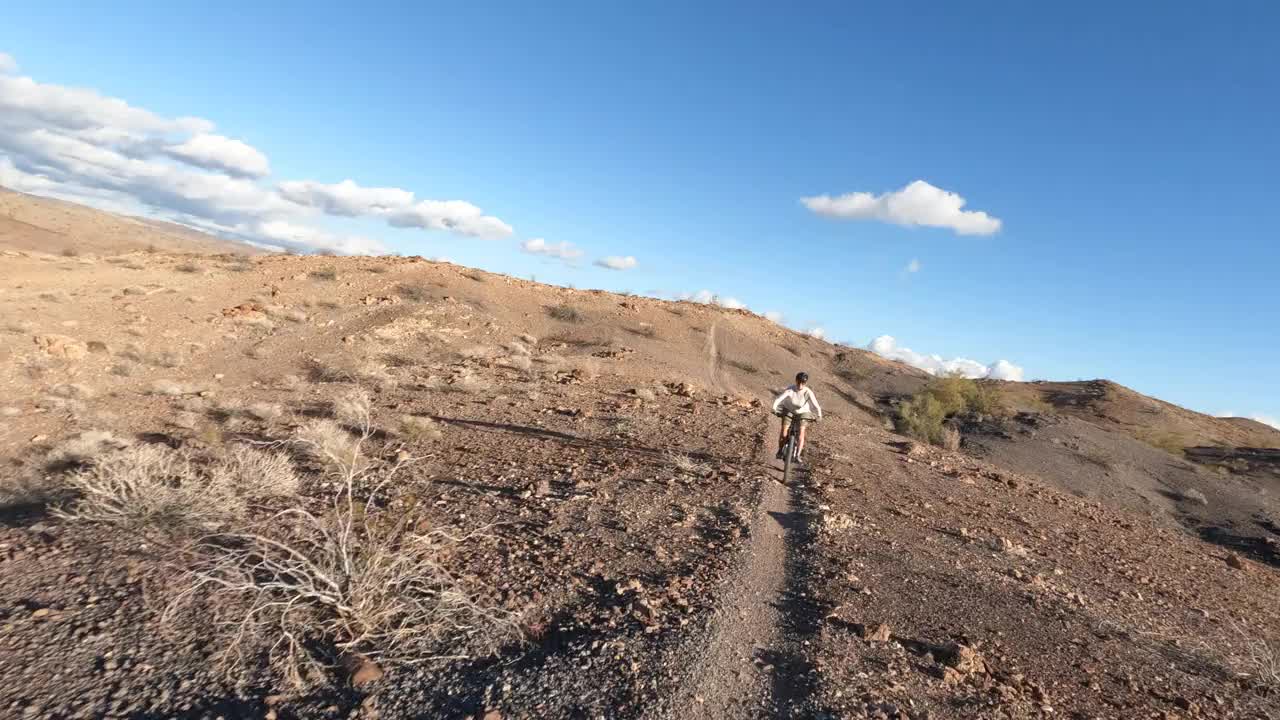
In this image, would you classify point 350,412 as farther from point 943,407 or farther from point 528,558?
point 943,407

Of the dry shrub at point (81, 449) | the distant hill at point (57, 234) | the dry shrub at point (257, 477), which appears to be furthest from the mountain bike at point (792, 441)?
the distant hill at point (57, 234)

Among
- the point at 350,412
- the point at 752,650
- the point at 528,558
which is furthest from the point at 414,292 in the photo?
the point at 752,650

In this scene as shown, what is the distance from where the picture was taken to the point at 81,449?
9.45 metres

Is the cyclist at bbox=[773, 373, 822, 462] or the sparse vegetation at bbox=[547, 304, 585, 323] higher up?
the sparse vegetation at bbox=[547, 304, 585, 323]

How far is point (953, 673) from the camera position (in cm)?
496

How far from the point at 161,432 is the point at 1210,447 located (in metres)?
43.2

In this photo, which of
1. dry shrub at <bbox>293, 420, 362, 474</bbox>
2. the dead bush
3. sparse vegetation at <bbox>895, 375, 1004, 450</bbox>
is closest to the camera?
dry shrub at <bbox>293, 420, 362, 474</bbox>

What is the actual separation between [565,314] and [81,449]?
17641 millimetres

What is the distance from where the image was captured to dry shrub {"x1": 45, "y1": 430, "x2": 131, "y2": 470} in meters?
9.30

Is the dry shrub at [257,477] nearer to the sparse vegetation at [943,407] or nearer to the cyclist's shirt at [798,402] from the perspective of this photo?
the cyclist's shirt at [798,402]

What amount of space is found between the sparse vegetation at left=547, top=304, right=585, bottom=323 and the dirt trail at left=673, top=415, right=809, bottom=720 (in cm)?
1904

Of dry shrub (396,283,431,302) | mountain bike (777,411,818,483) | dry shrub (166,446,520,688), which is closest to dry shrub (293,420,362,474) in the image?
dry shrub (166,446,520,688)

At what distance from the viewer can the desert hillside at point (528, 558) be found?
4.49 metres

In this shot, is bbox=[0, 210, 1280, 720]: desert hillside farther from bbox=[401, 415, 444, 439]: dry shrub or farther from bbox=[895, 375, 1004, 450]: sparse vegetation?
bbox=[895, 375, 1004, 450]: sparse vegetation
